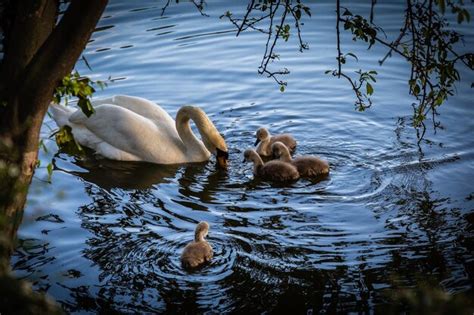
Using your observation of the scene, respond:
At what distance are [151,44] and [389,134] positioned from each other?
5847 millimetres

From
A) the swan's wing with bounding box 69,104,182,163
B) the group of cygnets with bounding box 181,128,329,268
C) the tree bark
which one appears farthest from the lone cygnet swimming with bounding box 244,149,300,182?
the tree bark

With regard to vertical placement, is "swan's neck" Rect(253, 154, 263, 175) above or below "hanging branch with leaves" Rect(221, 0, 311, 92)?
below

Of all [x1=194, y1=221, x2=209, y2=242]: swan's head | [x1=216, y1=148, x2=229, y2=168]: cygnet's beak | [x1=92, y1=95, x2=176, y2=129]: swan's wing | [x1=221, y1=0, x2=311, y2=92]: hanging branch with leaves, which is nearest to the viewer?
[x1=221, y1=0, x2=311, y2=92]: hanging branch with leaves

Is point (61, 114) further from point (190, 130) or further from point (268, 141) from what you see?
point (268, 141)

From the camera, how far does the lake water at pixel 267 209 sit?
635 cm

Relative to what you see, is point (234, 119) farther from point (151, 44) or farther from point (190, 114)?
point (151, 44)

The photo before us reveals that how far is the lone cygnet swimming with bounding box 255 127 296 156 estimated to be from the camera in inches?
382

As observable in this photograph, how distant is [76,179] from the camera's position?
9.22 meters

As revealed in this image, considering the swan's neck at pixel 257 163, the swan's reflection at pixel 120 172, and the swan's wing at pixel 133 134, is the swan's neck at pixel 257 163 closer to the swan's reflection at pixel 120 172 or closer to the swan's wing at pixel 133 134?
the swan's reflection at pixel 120 172

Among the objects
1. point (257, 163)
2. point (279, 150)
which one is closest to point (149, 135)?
point (257, 163)

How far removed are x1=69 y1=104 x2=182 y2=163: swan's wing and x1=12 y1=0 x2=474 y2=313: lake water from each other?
0.20 meters

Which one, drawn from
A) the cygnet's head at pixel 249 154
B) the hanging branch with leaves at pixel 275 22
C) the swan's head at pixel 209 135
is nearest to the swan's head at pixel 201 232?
the hanging branch with leaves at pixel 275 22

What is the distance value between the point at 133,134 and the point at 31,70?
18.1 ft

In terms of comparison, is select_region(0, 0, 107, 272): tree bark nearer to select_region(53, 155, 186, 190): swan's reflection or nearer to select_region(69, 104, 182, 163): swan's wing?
select_region(53, 155, 186, 190): swan's reflection
